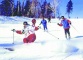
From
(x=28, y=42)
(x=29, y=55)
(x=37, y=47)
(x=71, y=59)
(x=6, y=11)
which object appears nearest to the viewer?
(x=71, y=59)

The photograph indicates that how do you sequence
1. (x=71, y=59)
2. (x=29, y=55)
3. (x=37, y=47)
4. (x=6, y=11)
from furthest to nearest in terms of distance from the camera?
(x=6, y=11) < (x=37, y=47) < (x=29, y=55) < (x=71, y=59)

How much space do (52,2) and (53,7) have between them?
2.04m

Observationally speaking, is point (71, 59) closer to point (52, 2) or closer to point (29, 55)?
point (29, 55)

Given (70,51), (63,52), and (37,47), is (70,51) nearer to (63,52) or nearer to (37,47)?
(63,52)

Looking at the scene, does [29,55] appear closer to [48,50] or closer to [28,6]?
[48,50]

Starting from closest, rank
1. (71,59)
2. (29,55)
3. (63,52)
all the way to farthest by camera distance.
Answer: (71,59) → (29,55) → (63,52)

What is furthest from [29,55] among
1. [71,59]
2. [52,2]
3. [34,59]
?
[52,2]

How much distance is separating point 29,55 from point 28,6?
253ft

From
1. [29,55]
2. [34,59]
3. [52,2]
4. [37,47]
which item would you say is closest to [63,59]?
[34,59]

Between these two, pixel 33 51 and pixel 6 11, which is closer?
pixel 33 51

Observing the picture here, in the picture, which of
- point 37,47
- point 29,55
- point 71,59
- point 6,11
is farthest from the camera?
point 6,11

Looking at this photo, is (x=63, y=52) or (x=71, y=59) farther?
(x=63, y=52)

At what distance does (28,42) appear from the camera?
506 inches

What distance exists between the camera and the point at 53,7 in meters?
83.1
